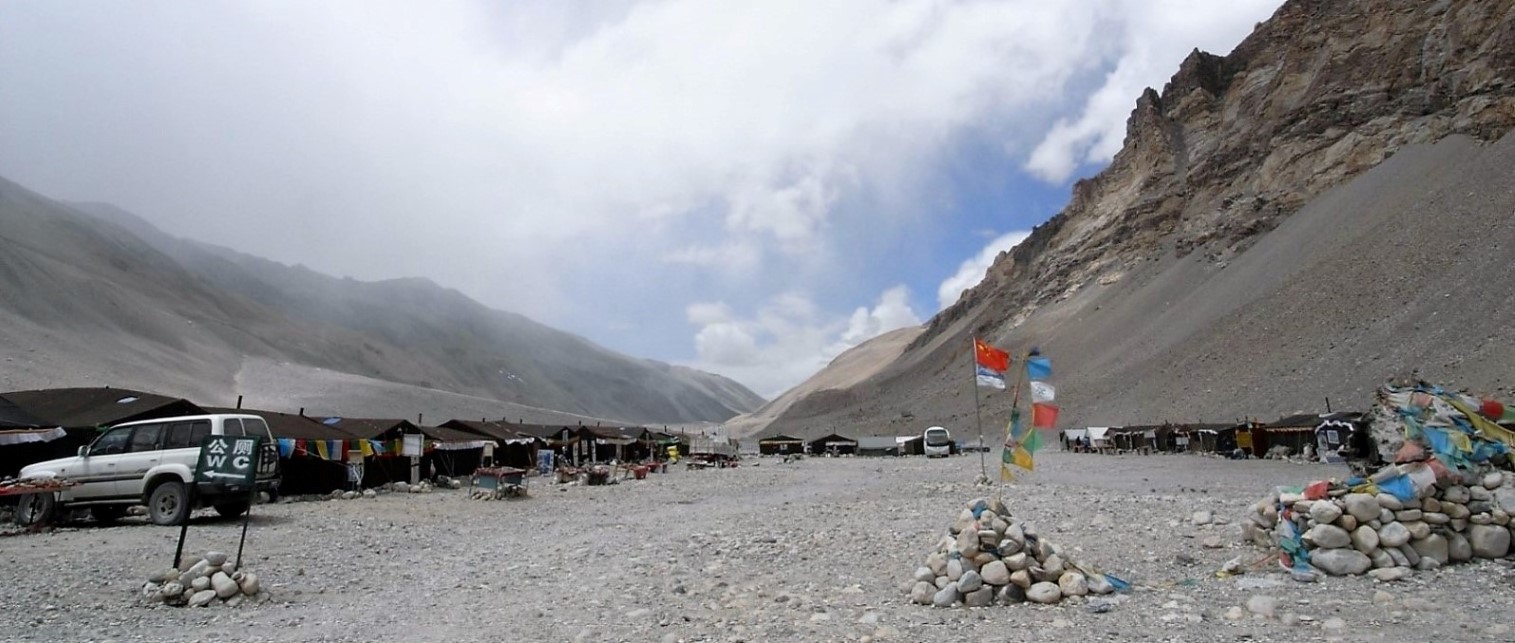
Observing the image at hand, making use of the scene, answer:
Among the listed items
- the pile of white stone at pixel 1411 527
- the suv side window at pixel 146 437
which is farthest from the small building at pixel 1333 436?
the suv side window at pixel 146 437

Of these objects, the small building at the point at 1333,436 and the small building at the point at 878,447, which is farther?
the small building at the point at 878,447

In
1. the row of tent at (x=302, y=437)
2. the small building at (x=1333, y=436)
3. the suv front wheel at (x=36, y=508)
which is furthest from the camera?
the small building at (x=1333, y=436)

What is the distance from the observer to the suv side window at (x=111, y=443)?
14666mm

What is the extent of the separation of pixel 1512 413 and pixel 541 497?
2190 cm

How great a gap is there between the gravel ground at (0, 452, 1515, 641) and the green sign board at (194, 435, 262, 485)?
129cm

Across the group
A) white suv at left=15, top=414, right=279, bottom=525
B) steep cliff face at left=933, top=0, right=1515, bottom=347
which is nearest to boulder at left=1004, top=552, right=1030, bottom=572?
white suv at left=15, top=414, right=279, bottom=525

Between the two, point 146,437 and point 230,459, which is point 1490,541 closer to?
point 230,459

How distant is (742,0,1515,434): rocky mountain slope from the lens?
1965 inches

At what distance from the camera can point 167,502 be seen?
14.5 meters

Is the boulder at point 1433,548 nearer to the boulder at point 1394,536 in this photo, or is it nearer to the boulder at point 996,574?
the boulder at point 1394,536

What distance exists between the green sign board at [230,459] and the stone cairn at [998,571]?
8.73 metres

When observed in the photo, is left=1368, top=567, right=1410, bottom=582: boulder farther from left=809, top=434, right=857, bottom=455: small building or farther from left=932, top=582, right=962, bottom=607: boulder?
left=809, top=434, right=857, bottom=455: small building

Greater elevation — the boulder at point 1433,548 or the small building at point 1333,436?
the small building at point 1333,436

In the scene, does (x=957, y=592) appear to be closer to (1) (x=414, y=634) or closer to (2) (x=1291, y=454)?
(1) (x=414, y=634)
